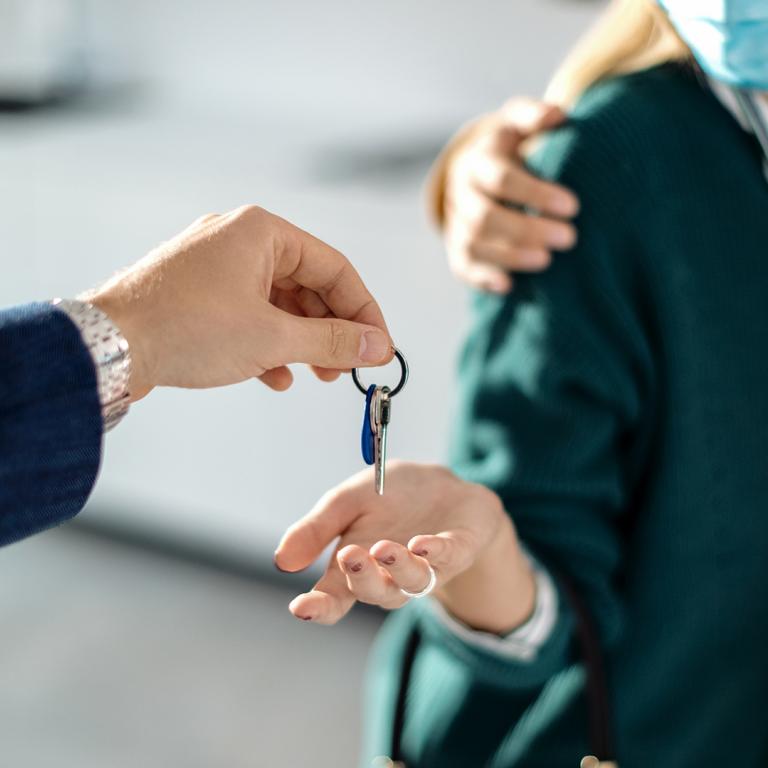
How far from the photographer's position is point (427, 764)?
0.65 metres

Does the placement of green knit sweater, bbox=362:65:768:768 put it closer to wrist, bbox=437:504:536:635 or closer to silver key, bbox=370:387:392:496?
wrist, bbox=437:504:536:635

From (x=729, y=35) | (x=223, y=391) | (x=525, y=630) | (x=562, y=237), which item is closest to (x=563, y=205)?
(x=562, y=237)

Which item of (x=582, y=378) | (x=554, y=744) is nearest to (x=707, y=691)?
(x=554, y=744)

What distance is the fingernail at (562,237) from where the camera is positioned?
1.91ft

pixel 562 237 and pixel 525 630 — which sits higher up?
pixel 562 237

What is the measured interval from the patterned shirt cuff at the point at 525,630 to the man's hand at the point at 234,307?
293 mm

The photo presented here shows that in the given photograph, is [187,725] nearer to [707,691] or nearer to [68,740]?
[68,740]

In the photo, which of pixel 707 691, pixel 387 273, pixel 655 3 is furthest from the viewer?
pixel 387 273

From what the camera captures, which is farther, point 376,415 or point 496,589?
Answer: point 496,589

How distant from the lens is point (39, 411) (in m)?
0.29

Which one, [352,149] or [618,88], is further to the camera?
[352,149]

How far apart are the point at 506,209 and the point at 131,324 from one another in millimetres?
357

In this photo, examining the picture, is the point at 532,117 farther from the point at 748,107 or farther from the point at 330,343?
the point at 330,343

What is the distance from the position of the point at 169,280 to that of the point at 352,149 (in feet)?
3.69
